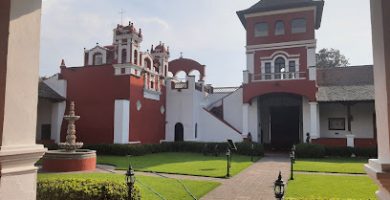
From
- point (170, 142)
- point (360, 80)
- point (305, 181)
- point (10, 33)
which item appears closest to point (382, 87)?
point (10, 33)

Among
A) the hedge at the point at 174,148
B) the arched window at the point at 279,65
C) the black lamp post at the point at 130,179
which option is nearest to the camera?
the black lamp post at the point at 130,179

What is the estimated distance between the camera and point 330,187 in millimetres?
10500

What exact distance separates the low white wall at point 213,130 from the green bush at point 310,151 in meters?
5.25

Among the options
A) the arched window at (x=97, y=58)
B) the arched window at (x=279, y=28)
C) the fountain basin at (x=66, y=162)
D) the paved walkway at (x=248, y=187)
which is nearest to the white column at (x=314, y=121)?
the arched window at (x=279, y=28)

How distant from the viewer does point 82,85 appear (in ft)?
72.1

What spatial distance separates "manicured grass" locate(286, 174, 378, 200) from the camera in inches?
363

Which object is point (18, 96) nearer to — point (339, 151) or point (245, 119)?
point (339, 151)

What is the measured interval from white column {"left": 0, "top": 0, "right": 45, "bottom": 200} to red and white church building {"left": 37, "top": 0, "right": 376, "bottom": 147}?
17231 mm

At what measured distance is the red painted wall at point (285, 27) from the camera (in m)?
24.1

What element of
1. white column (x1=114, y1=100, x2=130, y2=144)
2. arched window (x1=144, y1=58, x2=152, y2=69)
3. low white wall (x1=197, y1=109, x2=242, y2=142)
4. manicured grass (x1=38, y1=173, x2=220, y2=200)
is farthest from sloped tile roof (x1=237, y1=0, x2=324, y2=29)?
manicured grass (x1=38, y1=173, x2=220, y2=200)

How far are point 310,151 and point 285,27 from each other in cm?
956

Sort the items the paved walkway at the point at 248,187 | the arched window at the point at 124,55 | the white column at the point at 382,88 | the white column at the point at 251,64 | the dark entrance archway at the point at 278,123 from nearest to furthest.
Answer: the white column at the point at 382,88
the paved walkway at the point at 248,187
the arched window at the point at 124,55
the white column at the point at 251,64
the dark entrance archway at the point at 278,123

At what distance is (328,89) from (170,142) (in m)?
12.4

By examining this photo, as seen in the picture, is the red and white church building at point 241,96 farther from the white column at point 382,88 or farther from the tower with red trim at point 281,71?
the white column at point 382,88
